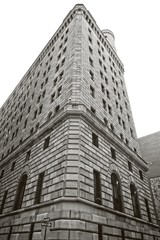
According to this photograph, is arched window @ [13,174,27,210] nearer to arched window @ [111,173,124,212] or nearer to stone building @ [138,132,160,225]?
arched window @ [111,173,124,212]

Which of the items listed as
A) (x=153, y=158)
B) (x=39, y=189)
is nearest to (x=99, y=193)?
(x=39, y=189)

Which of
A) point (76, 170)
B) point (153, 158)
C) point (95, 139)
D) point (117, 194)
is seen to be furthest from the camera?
point (153, 158)

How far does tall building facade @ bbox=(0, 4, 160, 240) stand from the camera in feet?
36.4

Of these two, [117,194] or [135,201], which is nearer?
[117,194]

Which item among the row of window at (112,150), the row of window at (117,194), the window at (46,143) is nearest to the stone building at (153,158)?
the row of window at (112,150)

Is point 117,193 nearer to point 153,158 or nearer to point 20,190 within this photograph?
point 20,190

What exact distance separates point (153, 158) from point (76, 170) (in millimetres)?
33453

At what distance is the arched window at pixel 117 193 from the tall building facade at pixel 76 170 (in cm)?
8

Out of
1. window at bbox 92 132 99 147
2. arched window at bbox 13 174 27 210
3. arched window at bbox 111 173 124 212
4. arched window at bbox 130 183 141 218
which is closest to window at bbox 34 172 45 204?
arched window at bbox 13 174 27 210

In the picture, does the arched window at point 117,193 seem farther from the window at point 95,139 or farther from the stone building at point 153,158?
the stone building at point 153,158

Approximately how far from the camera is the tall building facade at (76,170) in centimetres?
1109

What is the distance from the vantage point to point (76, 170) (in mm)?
12031

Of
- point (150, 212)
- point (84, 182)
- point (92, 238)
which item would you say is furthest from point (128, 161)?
point (92, 238)

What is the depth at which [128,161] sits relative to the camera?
66.8 ft
